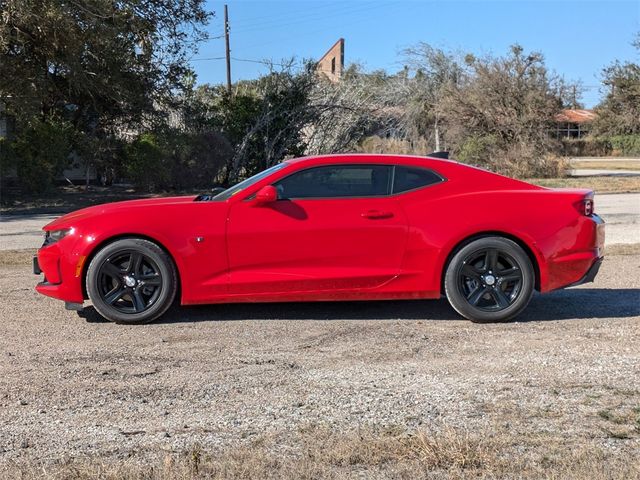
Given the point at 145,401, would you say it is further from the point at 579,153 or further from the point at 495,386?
the point at 579,153

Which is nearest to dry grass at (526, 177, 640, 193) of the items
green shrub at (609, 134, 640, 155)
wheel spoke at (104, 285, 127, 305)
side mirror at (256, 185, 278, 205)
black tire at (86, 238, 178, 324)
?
side mirror at (256, 185, 278, 205)

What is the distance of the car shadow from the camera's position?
7184 mm

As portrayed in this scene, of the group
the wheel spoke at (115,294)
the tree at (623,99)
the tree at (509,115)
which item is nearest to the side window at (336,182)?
the wheel spoke at (115,294)

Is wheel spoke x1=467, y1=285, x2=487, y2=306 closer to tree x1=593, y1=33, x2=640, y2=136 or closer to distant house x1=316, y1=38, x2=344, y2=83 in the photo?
tree x1=593, y1=33, x2=640, y2=136

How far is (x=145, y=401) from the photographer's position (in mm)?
4711

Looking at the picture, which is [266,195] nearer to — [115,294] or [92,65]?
[115,294]

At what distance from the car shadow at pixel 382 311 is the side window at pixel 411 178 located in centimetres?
121

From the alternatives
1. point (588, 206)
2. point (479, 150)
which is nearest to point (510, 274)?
point (588, 206)

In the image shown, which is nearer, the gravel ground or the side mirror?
the gravel ground

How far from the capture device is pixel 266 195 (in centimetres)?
676

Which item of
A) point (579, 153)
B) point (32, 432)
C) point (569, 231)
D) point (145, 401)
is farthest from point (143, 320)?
point (579, 153)

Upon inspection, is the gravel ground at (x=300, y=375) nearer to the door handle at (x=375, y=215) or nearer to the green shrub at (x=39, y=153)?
the door handle at (x=375, y=215)

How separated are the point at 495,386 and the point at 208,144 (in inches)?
876

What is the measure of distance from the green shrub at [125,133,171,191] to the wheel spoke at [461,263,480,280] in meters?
19.4
